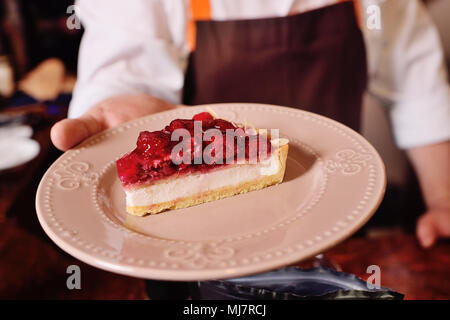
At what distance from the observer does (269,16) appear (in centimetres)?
142

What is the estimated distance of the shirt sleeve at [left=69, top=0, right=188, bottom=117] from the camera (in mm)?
1412

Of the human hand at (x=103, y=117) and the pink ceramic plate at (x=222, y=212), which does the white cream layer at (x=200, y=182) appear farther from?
the human hand at (x=103, y=117)

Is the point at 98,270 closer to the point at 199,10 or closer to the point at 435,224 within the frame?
the point at 199,10

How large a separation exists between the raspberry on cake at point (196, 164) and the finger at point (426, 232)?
0.53 metres

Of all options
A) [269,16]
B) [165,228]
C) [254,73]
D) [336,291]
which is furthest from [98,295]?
[269,16]

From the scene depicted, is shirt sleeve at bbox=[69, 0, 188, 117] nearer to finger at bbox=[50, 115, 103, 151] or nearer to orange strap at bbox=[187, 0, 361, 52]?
orange strap at bbox=[187, 0, 361, 52]

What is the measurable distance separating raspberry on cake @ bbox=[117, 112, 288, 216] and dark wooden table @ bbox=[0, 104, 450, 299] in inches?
9.4

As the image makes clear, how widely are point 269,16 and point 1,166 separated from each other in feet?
3.54

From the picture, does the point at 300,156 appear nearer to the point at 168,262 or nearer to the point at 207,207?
the point at 207,207

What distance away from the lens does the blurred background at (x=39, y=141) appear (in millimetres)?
1099

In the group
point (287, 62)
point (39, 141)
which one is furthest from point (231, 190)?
point (39, 141)

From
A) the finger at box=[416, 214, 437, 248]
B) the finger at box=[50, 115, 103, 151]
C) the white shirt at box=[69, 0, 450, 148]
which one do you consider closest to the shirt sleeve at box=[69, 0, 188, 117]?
the white shirt at box=[69, 0, 450, 148]

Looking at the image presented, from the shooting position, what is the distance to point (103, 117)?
3.80 feet

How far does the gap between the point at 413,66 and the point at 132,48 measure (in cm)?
104
